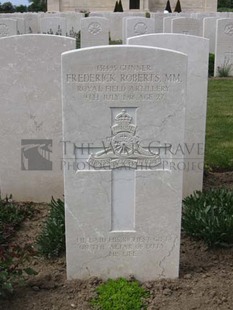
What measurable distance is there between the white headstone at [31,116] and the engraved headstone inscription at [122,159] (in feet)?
5.84

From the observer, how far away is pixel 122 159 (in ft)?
11.0

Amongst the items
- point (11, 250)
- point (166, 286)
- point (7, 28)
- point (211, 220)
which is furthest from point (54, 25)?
point (166, 286)

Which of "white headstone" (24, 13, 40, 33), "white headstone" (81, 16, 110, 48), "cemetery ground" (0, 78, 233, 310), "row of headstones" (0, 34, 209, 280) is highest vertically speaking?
"white headstone" (24, 13, 40, 33)

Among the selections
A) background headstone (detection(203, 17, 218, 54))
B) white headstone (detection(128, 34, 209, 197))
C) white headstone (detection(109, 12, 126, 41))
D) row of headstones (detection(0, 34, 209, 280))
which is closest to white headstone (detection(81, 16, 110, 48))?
background headstone (detection(203, 17, 218, 54))

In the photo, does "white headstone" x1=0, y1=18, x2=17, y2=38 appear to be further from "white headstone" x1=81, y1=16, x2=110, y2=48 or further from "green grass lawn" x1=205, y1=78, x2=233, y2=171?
"green grass lawn" x1=205, y1=78, x2=233, y2=171

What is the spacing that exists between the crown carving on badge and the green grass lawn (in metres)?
3.25

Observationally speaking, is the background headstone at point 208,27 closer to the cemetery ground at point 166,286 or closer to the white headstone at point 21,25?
the white headstone at point 21,25

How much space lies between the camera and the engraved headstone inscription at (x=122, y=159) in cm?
321

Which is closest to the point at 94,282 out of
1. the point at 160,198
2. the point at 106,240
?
the point at 106,240

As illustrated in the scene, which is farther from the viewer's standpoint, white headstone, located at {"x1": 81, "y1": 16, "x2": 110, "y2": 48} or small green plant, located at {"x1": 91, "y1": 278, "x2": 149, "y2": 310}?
white headstone, located at {"x1": 81, "y1": 16, "x2": 110, "y2": 48}

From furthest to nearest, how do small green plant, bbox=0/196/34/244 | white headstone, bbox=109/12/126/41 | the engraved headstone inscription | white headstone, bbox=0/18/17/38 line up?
white headstone, bbox=109/12/126/41
white headstone, bbox=0/18/17/38
small green plant, bbox=0/196/34/244
the engraved headstone inscription

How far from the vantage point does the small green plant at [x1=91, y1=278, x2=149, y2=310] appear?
3236 mm

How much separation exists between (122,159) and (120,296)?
89 centimetres

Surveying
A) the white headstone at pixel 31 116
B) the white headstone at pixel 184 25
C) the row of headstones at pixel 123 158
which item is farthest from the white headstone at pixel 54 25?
the row of headstones at pixel 123 158
